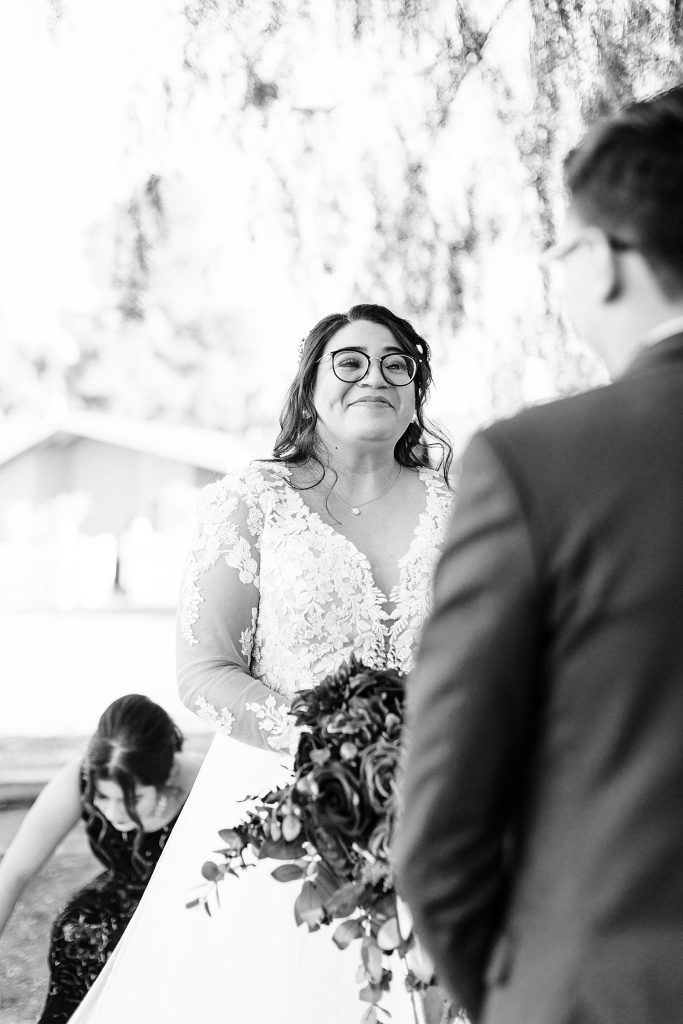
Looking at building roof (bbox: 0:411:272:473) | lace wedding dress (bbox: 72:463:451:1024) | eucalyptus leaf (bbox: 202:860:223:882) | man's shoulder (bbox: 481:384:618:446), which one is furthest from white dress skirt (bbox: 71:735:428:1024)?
building roof (bbox: 0:411:272:473)

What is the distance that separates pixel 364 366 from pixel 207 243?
5.84 ft

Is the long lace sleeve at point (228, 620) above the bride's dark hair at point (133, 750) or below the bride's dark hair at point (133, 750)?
above

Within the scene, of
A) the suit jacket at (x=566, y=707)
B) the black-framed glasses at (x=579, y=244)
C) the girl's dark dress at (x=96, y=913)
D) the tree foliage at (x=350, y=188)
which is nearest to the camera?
the suit jacket at (x=566, y=707)

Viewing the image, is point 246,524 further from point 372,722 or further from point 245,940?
point 372,722

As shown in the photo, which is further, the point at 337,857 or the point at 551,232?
the point at 551,232

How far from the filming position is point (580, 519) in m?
0.82

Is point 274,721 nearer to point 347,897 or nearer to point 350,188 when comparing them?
point 347,897

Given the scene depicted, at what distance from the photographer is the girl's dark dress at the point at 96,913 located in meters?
3.19

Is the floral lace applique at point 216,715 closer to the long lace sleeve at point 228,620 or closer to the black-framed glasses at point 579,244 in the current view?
the long lace sleeve at point 228,620

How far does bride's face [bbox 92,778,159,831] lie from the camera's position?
A: 333cm

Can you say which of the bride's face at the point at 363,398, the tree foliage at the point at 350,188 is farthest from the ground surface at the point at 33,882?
the bride's face at the point at 363,398

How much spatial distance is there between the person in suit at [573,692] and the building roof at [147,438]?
110 inches

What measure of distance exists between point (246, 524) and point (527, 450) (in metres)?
1.49

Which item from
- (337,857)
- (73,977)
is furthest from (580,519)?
(73,977)
